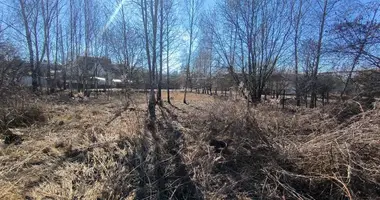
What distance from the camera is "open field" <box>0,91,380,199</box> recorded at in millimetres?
3375

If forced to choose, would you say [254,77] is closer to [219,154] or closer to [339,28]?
[339,28]

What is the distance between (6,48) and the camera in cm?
880

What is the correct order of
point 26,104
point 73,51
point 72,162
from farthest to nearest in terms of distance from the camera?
point 73,51 → point 26,104 → point 72,162

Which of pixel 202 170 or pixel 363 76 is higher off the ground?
pixel 363 76

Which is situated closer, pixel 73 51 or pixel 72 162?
pixel 72 162

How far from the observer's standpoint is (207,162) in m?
4.26

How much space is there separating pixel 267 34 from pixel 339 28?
7.17 metres

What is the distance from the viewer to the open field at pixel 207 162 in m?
3.38

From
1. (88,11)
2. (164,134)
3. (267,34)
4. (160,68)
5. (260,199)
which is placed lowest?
(260,199)

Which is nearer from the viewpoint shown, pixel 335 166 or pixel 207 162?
pixel 335 166

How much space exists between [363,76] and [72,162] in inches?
255

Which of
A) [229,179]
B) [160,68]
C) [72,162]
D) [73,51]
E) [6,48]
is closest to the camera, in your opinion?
[229,179]

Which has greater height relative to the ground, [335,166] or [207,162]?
[335,166]

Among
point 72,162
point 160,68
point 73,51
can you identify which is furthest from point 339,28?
point 73,51
